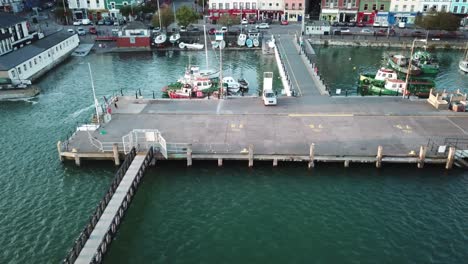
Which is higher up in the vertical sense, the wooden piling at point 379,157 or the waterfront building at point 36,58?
the waterfront building at point 36,58

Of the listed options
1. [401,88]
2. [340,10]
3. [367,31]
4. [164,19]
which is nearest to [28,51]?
[164,19]

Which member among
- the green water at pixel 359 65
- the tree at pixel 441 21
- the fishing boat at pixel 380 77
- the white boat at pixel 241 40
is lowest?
the green water at pixel 359 65

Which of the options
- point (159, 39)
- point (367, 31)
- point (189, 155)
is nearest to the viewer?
point (189, 155)

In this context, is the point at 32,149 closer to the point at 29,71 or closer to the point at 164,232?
the point at 164,232

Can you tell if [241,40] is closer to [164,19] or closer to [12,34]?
[164,19]

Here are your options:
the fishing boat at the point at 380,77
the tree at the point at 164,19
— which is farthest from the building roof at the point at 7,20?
the fishing boat at the point at 380,77

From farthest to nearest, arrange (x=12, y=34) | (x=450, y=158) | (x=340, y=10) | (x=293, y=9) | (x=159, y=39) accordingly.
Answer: (x=293, y=9) → (x=340, y=10) → (x=159, y=39) → (x=12, y=34) → (x=450, y=158)

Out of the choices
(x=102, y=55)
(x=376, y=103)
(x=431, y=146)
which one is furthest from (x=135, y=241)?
(x=102, y=55)

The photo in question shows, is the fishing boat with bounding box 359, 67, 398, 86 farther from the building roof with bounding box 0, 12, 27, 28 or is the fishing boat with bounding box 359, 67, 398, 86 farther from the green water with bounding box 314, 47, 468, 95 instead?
the building roof with bounding box 0, 12, 27, 28

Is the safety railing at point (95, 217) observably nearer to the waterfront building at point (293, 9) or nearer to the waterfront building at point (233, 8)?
the waterfront building at point (233, 8)
